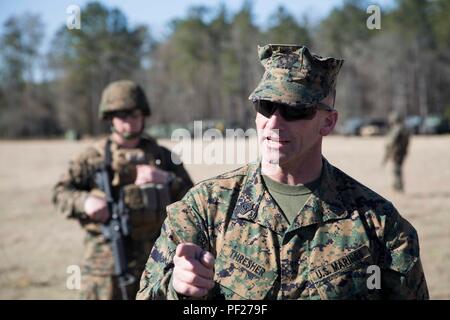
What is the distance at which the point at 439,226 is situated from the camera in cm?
1105

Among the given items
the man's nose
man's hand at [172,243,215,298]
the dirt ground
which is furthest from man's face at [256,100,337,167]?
the dirt ground

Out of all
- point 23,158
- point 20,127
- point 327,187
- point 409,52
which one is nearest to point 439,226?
point 327,187

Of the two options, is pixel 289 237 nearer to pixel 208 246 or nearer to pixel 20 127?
pixel 208 246

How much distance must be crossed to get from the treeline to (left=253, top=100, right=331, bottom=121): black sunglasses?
45348mm

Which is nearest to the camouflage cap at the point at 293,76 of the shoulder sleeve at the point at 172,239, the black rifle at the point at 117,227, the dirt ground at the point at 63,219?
the shoulder sleeve at the point at 172,239

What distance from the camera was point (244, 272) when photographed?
2.39 m

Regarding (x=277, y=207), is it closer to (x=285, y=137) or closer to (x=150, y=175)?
(x=285, y=137)

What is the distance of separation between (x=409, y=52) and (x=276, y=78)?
2119 inches

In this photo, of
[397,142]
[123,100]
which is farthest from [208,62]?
[123,100]

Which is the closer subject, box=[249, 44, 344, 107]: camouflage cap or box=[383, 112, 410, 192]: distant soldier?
box=[249, 44, 344, 107]: camouflage cap

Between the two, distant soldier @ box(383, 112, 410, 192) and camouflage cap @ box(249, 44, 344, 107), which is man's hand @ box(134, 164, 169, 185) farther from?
distant soldier @ box(383, 112, 410, 192)

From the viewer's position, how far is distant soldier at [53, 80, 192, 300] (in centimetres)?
473

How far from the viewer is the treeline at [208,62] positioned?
5122 centimetres

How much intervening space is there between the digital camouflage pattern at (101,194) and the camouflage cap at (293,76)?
238cm
